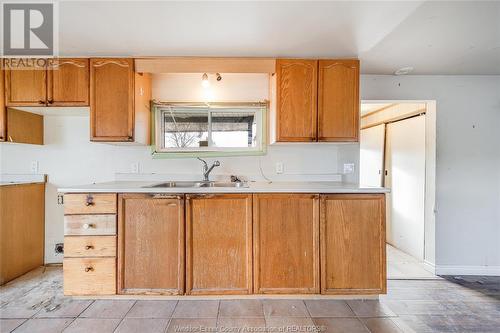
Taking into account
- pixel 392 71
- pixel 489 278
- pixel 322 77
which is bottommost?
pixel 489 278

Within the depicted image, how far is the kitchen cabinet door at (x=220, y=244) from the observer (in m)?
2.09

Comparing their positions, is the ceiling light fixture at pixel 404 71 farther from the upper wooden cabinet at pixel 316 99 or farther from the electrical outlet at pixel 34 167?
the electrical outlet at pixel 34 167

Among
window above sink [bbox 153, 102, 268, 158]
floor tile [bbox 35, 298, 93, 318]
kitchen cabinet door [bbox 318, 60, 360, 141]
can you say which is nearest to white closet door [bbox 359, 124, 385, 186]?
kitchen cabinet door [bbox 318, 60, 360, 141]

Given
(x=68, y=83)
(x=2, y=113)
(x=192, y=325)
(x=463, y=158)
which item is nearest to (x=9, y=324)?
(x=192, y=325)

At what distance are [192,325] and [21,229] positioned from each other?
2.04 metres

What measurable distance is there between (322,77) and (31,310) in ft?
9.97

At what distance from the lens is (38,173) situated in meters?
2.81

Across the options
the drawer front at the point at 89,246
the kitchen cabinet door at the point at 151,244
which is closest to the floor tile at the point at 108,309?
the kitchen cabinet door at the point at 151,244

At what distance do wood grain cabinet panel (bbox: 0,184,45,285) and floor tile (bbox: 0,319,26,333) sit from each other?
0.73 metres

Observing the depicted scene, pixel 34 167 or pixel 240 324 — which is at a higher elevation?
pixel 34 167

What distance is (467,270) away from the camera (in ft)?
9.11

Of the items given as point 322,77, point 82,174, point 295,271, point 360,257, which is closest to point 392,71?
point 322,77

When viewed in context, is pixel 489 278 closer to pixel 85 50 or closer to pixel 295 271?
pixel 295 271

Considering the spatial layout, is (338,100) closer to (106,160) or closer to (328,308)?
(328,308)
